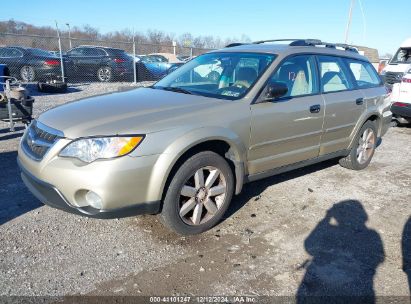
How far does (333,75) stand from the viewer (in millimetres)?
4770

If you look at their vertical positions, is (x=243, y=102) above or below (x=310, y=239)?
above

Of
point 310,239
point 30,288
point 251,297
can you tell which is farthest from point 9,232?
point 310,239

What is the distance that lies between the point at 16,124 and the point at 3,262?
518 cm

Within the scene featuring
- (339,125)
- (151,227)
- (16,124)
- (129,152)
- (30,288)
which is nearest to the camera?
(30,288)

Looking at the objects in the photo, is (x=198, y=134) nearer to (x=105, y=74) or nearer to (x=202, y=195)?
(x=202, y=195)

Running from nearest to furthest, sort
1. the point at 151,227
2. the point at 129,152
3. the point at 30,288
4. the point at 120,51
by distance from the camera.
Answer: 1. the point at 30,288
2. the point at 129,152
3. the point at 151,227
4. the point at 120,51

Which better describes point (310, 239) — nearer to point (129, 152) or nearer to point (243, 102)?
point (243, 102)

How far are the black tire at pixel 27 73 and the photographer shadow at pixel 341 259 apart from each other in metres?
12.6

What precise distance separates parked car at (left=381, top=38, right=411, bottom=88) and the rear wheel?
10357mm

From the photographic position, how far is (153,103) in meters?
3.51

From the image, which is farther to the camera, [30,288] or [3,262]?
[3,262]

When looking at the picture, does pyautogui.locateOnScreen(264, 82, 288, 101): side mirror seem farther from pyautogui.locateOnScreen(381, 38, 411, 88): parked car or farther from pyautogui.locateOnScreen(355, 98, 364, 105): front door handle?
pyautogui.locateOnScreen(381, 38, 411, 88): parked car

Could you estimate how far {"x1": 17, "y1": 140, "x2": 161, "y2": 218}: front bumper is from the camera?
283cm

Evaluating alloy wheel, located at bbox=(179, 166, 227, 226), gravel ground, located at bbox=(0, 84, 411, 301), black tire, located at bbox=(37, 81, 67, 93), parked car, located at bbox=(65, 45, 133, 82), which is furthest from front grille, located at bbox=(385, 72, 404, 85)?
black tire, located at bbox=(37, 81, 67, 93)
